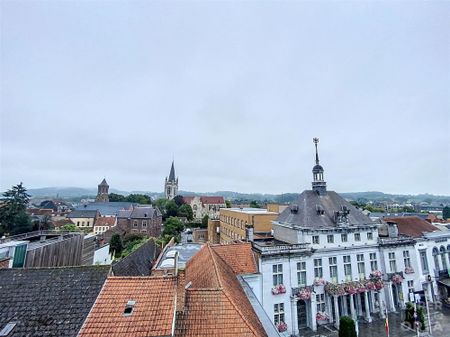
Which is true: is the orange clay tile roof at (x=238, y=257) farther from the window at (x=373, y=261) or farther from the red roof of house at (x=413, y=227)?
the red roof of house at (x=413, y=227)

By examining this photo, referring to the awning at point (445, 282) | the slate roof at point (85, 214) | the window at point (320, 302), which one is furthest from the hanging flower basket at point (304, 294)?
the slate roof at point (85, 214)

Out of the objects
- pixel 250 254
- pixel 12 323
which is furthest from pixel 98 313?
pixel 250 254

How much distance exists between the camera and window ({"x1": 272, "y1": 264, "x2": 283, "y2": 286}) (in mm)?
21797

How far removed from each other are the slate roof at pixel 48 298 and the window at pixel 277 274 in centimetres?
1536

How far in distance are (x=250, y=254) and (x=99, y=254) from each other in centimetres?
2672

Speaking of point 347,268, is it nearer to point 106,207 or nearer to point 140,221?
point 140,221

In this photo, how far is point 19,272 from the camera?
11.6 metres

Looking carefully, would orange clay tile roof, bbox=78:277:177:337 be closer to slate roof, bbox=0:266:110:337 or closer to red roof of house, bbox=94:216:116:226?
slate roof, bbox=0:266:110:337

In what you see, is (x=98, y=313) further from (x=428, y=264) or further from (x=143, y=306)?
(x=428, y=264)

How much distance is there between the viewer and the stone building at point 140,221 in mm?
67750

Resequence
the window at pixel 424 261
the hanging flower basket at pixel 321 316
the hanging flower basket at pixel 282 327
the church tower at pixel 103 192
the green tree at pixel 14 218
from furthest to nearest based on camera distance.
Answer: the church tower at pixel 103 192, the green tree at pixel 14 218, the window at pixel 424 261, the hanging flower basket at pixel 321 316, the hanging flower basket at pixel 282 327

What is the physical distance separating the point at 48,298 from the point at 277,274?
17.7 metres

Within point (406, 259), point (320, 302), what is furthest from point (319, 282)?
point (406, 259)

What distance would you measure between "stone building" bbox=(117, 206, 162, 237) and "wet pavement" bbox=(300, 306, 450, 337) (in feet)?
182
